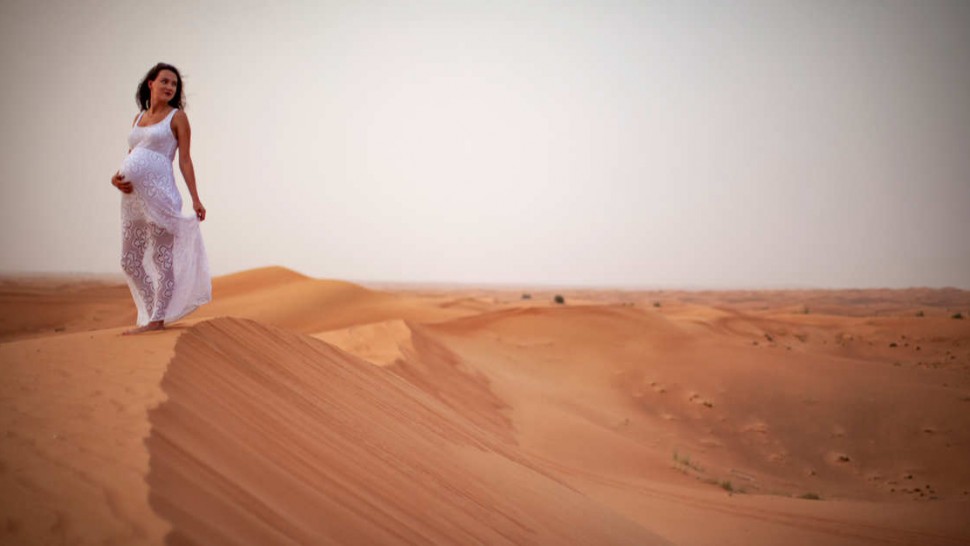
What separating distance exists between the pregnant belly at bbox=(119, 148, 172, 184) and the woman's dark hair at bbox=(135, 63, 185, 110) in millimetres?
516

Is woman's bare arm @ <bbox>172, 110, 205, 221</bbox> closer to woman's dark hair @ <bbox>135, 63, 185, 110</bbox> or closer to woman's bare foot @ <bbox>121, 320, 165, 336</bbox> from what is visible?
woman's dark hair @ <bbox>135, 63, 185, 110</bbox>

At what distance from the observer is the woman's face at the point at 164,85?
4551 millimetres

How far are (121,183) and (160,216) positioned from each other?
1.16 ft

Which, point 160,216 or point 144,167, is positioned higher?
point 144,167

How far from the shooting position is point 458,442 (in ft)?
17.7

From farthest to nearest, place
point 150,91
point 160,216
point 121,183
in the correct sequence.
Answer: point 150,91 < point 160,216 < point 121,183

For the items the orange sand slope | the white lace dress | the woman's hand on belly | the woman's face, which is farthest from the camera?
the woman's face

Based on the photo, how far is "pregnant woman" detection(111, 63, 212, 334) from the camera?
4.43 m

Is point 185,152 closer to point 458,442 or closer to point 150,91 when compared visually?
point 150,91

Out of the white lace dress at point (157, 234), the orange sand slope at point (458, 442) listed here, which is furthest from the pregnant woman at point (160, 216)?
the orange sand slope at point (458, 442)

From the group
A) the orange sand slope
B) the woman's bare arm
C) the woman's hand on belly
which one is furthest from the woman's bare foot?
the woman's hand on belly

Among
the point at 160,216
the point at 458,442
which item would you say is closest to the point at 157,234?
the point at 160,216

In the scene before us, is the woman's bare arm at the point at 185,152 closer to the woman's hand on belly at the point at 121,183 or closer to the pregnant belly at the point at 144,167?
the pregnant belly at the point at 144,167

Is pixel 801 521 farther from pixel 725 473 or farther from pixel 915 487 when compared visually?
pixel 915 487
